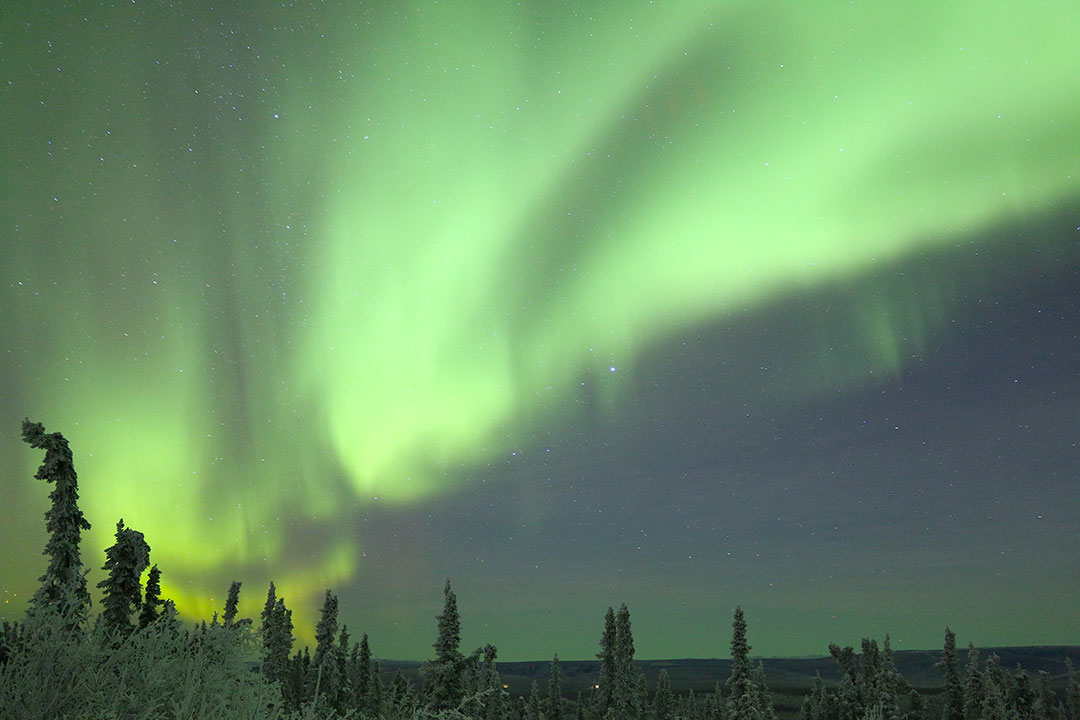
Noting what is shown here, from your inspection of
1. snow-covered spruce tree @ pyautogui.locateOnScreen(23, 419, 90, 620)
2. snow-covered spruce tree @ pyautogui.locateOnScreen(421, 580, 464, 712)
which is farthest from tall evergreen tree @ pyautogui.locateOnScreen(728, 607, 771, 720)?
snow-covered spruce tree @ pyautogui.locateOnScreen(23, 419, 90, 620)

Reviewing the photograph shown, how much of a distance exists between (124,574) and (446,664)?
21.6 metres

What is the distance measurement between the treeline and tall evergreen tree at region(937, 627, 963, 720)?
148 mm

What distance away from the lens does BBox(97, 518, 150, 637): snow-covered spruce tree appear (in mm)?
32625

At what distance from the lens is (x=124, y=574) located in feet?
110

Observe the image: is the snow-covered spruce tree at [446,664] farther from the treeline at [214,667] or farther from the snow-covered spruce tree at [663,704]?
the snow-covered spruce tree at [663,704]

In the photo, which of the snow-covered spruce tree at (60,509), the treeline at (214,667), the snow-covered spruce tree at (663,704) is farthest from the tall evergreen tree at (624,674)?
the snow-covered spruce tree at (60,509)

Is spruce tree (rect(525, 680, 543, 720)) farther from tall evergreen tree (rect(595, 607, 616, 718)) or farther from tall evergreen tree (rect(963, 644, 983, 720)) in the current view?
tall evergreen tree (rect(963, 644, 983, 720))

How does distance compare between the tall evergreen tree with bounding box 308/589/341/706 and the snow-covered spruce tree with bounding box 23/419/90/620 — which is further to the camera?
the tall evergreen tree with bounding box 308/589/341/706

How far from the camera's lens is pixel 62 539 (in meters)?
24.1

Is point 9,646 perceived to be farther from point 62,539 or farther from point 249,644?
point 62,539

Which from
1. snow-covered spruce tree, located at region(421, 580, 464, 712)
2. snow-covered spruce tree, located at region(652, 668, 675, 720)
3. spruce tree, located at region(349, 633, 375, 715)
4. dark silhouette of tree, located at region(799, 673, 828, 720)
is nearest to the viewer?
snow-covered spruce tree, located at region(421, 580, 464, 712)

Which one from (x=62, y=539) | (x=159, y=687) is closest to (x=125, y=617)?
(x=62, y=539)

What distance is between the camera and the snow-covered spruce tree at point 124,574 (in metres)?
32.6

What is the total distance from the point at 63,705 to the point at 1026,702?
10917 cm
